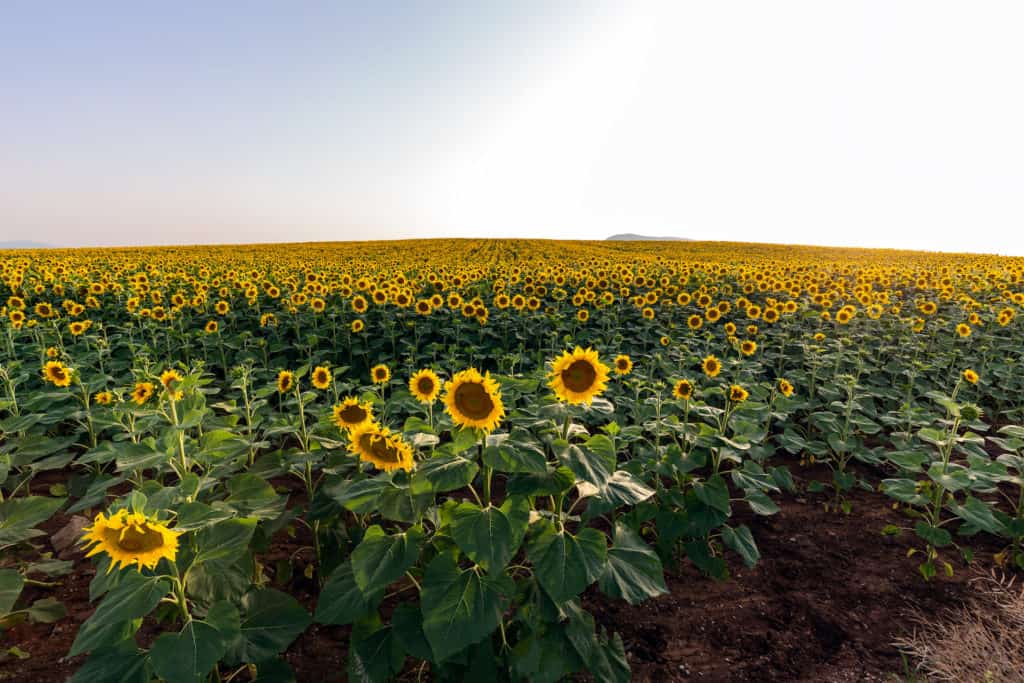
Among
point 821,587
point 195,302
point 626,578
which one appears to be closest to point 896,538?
point 821,587

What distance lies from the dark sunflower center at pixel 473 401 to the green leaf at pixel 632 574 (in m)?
1.04

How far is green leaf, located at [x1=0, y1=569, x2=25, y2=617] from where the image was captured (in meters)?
2.22

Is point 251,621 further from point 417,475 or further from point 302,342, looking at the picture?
point 302,342

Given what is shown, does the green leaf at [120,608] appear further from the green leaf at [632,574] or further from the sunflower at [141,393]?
the sunflower at [141,393]

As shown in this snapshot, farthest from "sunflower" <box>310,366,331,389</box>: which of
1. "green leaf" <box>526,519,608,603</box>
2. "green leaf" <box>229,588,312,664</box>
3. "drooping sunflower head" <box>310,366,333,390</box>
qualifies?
"green leaf" <box>526,519,608,603</box>

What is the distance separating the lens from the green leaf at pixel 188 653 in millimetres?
1883

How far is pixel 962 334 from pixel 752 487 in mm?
7215

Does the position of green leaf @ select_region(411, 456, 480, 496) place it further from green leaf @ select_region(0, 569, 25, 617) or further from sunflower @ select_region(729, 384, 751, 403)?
sunflower @ select_region(729, 384, 751, 403)

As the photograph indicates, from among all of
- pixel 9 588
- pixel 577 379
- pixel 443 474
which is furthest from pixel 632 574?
pixel 9 588

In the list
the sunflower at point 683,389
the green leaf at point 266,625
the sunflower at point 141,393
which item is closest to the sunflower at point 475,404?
the green leaf at point 266,625

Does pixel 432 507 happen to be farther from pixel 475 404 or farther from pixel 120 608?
pixel 120 608

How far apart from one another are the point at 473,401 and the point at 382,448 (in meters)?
0.61

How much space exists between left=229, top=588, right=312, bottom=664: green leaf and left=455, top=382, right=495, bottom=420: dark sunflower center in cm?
128

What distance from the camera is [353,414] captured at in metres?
3.01
